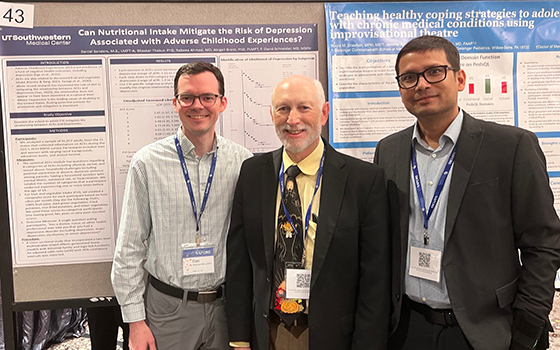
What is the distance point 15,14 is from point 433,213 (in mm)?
2414

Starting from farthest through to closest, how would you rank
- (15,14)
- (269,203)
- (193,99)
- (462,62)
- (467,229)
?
(462,62) → (15,14) → (193,99) → (269,203) → (467,229)

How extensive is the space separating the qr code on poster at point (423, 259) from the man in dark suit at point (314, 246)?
147mm

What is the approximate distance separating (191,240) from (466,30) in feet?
6.74

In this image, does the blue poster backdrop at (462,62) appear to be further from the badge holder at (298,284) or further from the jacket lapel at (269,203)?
the badge holder at (298,284)

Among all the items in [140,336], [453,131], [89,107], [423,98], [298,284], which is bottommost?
[140,336]

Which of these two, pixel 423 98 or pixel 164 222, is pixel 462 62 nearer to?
pixel 423 98

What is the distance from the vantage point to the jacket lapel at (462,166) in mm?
1561

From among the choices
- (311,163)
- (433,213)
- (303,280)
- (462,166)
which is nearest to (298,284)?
(303,280)

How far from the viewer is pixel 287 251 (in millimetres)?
1624

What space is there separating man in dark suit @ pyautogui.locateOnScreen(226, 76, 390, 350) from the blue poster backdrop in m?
0.77

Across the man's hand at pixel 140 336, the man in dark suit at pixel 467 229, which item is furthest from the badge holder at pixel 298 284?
the man's hand at pixel 140 336

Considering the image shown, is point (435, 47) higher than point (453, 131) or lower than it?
higher

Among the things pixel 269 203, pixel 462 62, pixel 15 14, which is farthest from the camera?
pixel 462 62

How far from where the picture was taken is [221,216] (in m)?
1.91
